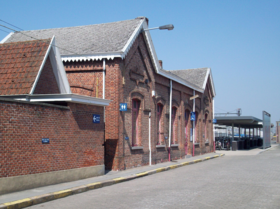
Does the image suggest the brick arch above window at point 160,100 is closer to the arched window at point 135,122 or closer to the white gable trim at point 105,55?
the arched window at point 135,122

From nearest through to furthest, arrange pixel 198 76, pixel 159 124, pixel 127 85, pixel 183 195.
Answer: pixel 183 195
pixel 127 85
pixel 159 124
pixel 198 76

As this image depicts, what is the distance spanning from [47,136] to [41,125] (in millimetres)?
497

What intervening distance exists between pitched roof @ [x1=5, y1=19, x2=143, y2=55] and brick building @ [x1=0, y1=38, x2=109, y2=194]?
2.59 meters

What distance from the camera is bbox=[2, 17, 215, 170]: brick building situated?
1633 centimetres

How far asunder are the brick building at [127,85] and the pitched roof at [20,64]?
2.93 meters

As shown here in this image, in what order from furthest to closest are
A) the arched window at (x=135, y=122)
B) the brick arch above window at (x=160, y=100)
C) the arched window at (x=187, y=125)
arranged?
the arched window at (x=187, y=125) < the brick arch above window at (x=160, y=100) < the arched window at (x=135, y=122)

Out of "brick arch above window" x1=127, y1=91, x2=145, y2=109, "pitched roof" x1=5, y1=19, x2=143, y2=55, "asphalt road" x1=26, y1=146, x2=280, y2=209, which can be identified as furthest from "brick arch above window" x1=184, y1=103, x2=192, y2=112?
"asphalt road" x1=26, y1=146, x2=280, y2=209

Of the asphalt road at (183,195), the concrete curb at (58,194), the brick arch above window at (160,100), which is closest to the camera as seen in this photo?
the concrete curb at (58,194)

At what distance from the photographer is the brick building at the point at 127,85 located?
53.6 ft

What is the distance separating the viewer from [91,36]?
1911 cm

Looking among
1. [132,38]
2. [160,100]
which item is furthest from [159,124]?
[132,38]

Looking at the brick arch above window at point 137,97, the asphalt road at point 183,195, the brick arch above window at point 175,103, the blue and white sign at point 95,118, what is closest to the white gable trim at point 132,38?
the brick arch above window at point 137,97

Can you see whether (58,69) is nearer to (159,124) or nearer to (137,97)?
(137,97)

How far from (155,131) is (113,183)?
8.01 metres
